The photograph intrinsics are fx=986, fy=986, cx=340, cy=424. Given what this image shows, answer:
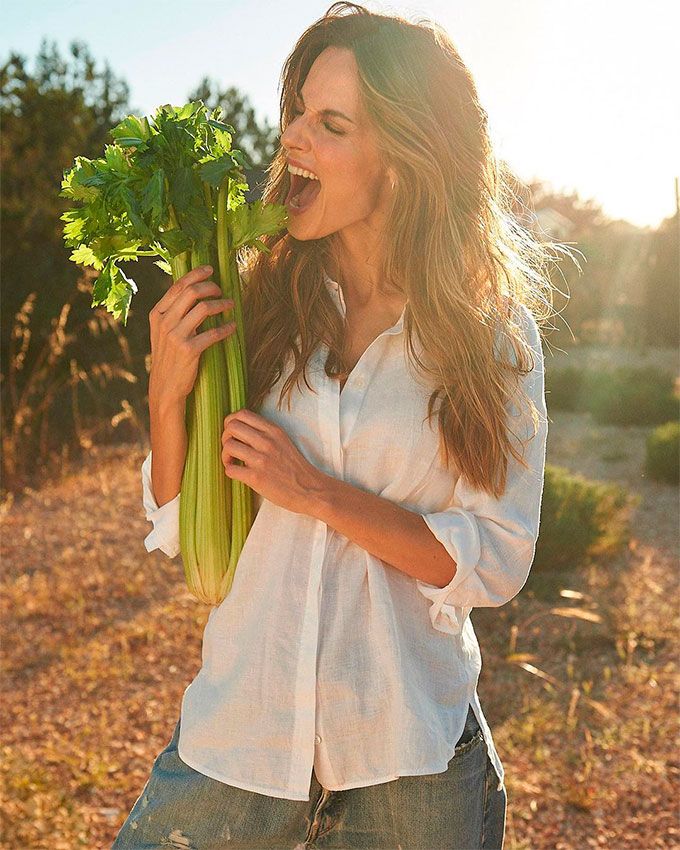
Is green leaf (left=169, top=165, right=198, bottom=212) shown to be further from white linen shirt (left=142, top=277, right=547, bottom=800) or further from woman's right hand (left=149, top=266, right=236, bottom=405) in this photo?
white linen shirt (left=142, top=277, right=547, bottom=800)

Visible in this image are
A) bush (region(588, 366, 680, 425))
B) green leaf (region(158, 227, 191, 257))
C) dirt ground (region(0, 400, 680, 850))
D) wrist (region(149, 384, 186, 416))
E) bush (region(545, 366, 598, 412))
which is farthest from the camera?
bush (region(545, 366, 598, 412))

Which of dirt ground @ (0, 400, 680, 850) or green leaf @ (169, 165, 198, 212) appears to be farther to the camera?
dirt ground @ (0, 400, 680, 850)

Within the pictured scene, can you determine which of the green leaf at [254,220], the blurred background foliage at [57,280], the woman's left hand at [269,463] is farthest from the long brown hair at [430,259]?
the blurred background foliage at [57,280]

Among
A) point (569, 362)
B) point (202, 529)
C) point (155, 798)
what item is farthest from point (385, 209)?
point (569, 362)

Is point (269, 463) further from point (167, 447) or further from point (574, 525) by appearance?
point (574, 525)

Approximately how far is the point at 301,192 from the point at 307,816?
135 cm

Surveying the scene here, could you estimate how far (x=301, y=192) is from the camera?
2.25 m

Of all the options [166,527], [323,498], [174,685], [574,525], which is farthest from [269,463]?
[574,525]

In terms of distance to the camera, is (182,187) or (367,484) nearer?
(182,187)

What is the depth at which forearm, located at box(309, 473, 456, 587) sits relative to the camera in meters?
1.95

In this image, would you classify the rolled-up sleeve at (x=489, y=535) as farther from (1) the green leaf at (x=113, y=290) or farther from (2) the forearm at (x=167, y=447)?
(1) the green leaf at (x=113, y=290)

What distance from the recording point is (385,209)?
2307 mm

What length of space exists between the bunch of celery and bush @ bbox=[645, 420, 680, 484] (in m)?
6.69

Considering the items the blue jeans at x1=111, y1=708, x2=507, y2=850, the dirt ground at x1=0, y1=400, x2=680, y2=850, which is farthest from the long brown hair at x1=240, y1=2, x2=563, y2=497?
the dirt ground at x1=0, y1=400, x2=680, y2=850
